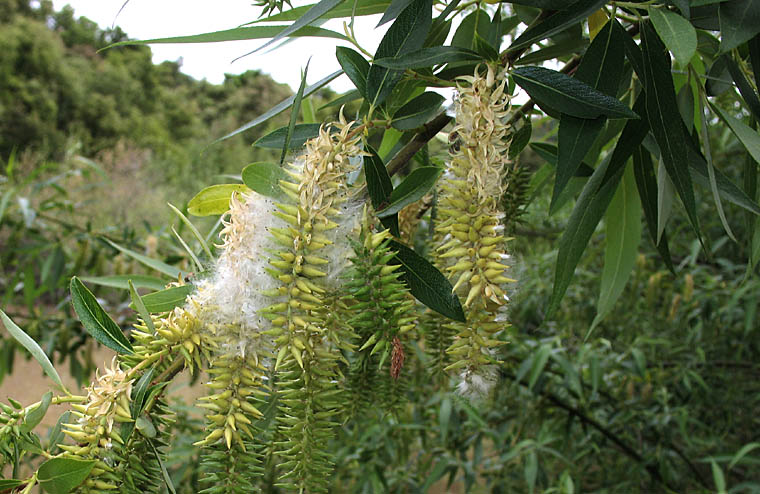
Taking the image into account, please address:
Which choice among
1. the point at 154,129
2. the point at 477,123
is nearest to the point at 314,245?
the point at 477,123

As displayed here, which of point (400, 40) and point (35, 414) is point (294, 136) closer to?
point (400, 40)

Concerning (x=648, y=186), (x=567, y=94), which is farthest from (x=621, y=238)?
(x=567, y=94)

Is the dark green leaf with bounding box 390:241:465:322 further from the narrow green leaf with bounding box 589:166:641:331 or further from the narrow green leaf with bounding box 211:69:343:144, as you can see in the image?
the narrow green leaf with bounding box 589:166:641:331

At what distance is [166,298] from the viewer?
1.70ft

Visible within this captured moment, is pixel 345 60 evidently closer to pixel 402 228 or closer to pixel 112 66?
pixel 402 228

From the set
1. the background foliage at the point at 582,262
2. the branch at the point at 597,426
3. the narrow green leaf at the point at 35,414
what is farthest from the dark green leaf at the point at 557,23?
the branch at the point at 597,426

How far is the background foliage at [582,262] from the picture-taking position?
514 millimetres

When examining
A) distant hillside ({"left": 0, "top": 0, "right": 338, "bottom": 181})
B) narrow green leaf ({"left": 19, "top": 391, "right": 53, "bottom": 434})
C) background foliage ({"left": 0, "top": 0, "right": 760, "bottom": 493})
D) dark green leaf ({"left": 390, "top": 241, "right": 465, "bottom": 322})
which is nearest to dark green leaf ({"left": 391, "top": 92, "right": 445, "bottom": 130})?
background foliage ({"left": 0, "top": 0, "right": 760, "bottom": 493})

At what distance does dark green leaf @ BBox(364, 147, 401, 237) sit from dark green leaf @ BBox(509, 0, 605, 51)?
15cm

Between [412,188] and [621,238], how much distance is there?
453mm

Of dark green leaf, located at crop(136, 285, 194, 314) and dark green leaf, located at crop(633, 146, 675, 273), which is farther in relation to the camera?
dark green leaf, located at crop(633, 146, 675, 273)

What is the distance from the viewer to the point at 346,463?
81.6 inches

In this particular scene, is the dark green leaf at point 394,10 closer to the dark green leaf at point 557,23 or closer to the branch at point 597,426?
the dark green leaf at point 557,23

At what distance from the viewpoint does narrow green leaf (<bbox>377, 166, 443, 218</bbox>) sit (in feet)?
1.54
